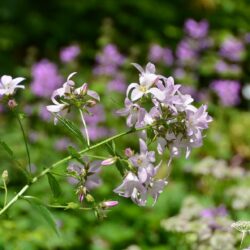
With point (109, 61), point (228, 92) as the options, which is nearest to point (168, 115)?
point (109, 61)

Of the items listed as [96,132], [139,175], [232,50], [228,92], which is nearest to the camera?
[139,175]

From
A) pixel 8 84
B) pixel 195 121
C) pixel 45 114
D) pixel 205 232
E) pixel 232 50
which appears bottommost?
pixel 205 232

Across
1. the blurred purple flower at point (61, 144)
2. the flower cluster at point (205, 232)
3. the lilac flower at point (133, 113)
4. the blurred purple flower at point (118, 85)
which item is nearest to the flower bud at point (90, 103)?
the lilac flower at point (133, 113)

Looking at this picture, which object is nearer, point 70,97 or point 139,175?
point 139,175

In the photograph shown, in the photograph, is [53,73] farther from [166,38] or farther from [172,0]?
[172,0]

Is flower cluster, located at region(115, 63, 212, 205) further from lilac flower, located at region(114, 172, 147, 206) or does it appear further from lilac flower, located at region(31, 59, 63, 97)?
lilac flower, located at region(31, 59, 63, 97)

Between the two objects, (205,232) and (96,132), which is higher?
(96,132)

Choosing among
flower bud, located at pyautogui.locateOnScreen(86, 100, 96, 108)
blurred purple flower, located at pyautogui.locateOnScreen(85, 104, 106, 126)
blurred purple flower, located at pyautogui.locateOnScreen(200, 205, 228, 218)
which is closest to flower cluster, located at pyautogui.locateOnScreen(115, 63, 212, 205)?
flower bud, located at pyautogui.locateOnScreen(86, 100, 96, 108)

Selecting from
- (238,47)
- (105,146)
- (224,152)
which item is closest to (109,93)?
(224,152)

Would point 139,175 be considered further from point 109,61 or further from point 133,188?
A: point 109,61
